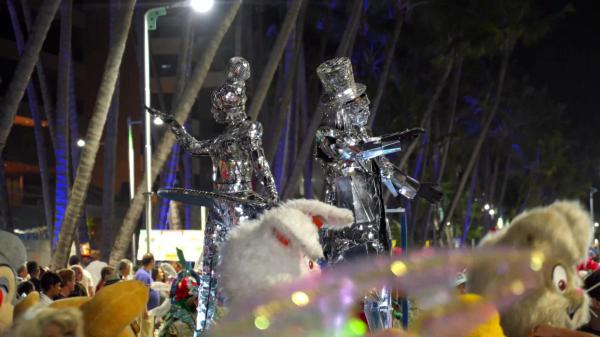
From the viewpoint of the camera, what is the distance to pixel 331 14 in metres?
26.3

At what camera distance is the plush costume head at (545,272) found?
351 cm

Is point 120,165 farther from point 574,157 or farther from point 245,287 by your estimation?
point 245,287

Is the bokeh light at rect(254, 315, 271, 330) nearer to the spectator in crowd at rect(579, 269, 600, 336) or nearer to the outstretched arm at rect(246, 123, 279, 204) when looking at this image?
the spectator in crowd at rect(579, 269, 600, 336)

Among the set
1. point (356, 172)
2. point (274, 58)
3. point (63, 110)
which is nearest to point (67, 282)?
point (356, 172)

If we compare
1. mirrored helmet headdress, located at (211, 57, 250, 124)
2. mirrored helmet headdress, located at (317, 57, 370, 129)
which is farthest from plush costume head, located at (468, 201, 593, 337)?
mirrored helmet headdress, located at (211, 57, 250, 124)

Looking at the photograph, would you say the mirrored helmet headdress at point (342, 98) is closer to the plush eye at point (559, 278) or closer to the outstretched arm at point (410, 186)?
the outstretched arm at point (410, 186)

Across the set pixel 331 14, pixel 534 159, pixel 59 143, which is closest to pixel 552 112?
pixel 534 159

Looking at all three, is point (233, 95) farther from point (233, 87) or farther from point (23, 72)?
point (23, 72)

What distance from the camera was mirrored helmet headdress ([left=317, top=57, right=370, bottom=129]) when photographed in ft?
24.3

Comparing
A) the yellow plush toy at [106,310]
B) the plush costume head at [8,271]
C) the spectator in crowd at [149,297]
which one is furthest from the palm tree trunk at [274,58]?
the yellow plush toy at [106,310]

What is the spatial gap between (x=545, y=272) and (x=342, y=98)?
13.4 feet

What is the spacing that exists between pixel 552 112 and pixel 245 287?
145ft

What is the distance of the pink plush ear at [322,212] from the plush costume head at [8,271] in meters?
1.32

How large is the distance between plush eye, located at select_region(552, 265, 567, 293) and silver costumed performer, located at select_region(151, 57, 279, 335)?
373cm
